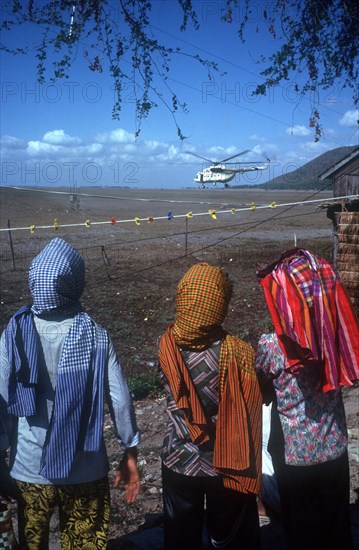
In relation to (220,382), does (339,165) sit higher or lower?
higher

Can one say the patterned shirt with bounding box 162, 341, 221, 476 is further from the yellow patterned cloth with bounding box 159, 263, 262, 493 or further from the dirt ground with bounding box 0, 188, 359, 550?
the dirt ground with bounding box 0, 188, 359, 550

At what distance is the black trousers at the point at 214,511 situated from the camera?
214cm

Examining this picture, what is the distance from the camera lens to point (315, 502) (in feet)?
7.23

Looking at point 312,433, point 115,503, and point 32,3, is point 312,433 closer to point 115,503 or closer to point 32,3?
point 115,503

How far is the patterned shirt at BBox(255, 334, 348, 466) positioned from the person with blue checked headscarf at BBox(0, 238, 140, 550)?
25.0 inches

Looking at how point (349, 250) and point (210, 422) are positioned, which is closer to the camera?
point (210, 422)

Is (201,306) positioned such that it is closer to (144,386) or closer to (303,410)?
(303,410)

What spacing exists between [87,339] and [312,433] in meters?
1.02

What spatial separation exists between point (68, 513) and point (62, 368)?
622 mm

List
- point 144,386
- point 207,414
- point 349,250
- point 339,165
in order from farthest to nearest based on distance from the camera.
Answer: point 339,165
point 349,250
point 144,386
point 207,414

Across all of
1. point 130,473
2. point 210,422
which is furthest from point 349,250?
point 130,473

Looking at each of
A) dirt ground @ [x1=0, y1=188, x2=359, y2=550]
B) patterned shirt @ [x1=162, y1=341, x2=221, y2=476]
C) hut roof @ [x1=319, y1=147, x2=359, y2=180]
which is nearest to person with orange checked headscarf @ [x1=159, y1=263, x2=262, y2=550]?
patterned shirt @ [x1=162, y1=341, x2=221, y2=476]

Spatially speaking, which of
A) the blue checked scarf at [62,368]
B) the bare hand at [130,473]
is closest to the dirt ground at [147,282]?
the bare hand at [130,473]

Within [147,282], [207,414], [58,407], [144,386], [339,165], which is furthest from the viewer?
[147,282]
